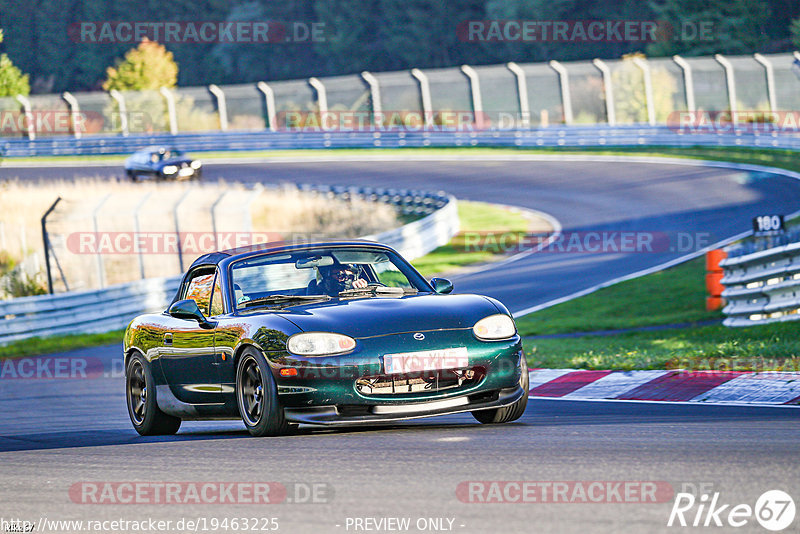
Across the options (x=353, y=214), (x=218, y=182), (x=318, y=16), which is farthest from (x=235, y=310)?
(x=318, y=16)

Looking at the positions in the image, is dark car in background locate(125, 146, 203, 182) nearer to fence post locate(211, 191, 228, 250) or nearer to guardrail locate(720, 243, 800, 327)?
fence post locate(211, 191, 228, 250)

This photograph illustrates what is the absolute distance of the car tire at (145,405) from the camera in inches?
364

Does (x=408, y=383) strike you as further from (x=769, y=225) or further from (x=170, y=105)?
(x=170, y=105)

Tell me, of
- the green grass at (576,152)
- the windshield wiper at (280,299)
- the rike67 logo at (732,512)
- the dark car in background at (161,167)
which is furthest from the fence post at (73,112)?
the rike67 logo at (732,512)

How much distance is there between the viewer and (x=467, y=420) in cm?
867

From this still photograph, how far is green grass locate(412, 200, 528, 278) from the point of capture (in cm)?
2534

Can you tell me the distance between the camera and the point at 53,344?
19219 mm

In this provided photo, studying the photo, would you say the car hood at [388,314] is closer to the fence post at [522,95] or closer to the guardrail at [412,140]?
the guardrail at [412,140]

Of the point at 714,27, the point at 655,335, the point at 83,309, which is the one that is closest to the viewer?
the point at 655,335

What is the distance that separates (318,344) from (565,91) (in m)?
41.7

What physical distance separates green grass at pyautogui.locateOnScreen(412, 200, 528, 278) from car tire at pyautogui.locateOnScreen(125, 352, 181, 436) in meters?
13.9

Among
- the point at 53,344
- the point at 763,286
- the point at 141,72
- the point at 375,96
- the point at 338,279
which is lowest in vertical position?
the point at 53,344

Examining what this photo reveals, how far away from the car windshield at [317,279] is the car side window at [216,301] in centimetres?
14

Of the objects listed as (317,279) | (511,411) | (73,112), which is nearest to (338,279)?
(317,279)
